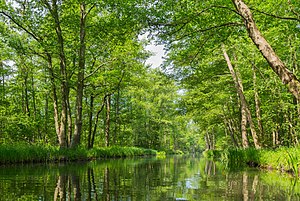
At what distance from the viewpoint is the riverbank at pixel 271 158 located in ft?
25.2

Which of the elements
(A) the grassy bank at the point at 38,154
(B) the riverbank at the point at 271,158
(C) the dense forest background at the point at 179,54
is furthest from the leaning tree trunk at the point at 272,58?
(A) the grassy bank at the point at 38,154

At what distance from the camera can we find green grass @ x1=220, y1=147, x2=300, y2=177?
7676 millimetres

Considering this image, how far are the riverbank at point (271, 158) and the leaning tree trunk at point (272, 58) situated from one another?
2482mm

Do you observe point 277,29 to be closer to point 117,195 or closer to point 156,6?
point 156,6

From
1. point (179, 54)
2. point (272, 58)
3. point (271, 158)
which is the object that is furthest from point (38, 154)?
point (272, 58)

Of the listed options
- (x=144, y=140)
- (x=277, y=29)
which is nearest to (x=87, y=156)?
(x=277, y=29)

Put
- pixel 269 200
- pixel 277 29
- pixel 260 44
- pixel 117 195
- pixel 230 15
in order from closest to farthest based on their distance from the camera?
pixel 269 200 < pixel 117 195 < pixel 260 44 < pixel 230 15 < pixel 277 29

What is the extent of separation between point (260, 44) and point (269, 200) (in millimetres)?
3563

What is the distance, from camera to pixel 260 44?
6.47m

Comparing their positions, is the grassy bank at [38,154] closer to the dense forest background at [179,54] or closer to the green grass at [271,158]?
the dense forest background at [179,54]

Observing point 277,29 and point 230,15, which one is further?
point 277,29

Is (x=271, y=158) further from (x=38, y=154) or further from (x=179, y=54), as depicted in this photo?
(x=38, y=154)

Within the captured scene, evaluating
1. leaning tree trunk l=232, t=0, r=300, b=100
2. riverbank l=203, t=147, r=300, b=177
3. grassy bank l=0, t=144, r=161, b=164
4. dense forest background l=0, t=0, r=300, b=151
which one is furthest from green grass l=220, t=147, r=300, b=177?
grassy bank l=0, t=144, r=161, b=164

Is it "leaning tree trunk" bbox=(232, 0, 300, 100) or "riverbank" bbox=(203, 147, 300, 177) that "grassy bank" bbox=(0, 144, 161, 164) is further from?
"leaning tree trunk" bbox=(232, 0, 300, 100)
